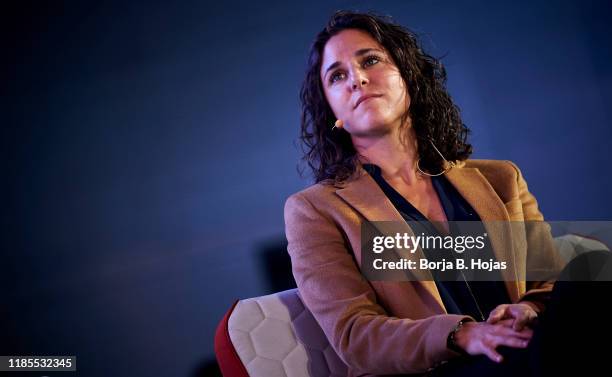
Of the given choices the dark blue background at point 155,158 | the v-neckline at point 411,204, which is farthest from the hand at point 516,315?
the dark blue background at point 155,158

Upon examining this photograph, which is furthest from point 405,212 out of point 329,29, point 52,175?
point 52,175

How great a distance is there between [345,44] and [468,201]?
52 centimetres

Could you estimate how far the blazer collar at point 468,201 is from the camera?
134 cm

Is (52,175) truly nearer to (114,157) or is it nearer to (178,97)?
(114,157)

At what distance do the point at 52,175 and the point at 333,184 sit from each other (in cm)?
93

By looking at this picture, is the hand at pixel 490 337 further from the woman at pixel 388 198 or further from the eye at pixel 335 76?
the eye at pixel 335 76

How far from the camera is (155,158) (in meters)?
1.90

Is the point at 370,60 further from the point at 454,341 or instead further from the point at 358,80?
the point at 454,341

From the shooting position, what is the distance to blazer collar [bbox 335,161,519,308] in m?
1.34

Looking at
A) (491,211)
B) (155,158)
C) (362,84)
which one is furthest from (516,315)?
(155,158)

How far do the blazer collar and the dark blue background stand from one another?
2.09 feet

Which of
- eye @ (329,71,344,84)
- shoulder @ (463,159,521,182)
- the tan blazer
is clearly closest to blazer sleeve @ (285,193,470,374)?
the tan blazer

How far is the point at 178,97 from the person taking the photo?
6.38 ft

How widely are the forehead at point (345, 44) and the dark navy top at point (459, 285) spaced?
0.36m
